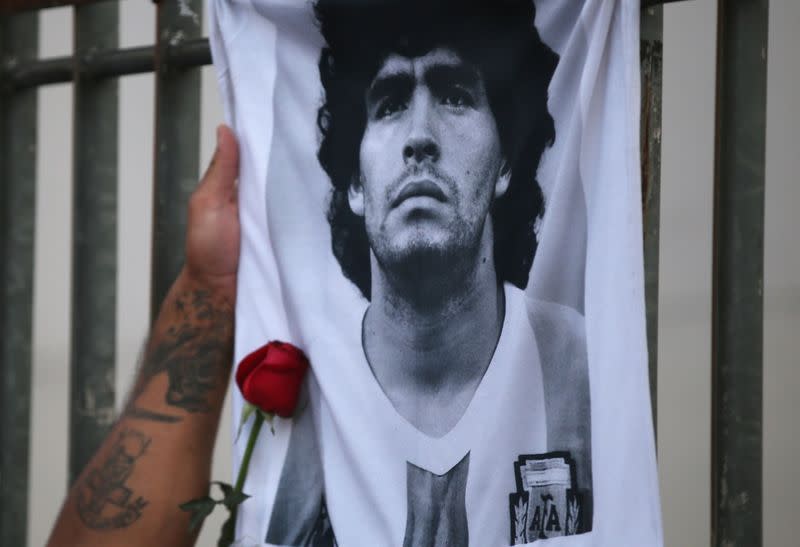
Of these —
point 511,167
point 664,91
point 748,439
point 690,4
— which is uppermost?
point 690,4

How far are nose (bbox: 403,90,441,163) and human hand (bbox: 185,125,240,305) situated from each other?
32 centimetres

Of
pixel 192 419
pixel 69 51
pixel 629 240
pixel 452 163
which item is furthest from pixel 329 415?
pixel 69 51

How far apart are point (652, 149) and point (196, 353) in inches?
30.5

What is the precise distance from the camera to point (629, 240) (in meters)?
1.66

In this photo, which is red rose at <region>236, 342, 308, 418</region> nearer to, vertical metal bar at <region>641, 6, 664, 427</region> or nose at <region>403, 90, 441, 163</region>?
nose at <region>403, 90, 441, 163</region>

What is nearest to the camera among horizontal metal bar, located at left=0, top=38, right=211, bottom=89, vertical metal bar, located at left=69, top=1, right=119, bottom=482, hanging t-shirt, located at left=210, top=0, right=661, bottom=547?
hanging t-shirt, located at left=210, top=0, right=661, bottom=547

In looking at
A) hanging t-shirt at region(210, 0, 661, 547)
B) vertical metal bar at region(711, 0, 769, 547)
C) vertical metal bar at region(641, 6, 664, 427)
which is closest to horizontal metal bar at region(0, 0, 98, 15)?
→ hanging t-shirt at region(210, 0, 661, 547)

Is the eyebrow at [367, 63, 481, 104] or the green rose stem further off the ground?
the eyebrow at [367, 63, 481, 104]

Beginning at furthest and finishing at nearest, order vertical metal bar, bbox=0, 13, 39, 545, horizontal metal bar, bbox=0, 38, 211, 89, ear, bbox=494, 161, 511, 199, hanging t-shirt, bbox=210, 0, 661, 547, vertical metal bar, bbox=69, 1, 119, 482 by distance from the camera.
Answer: vertical metal bar, bbox=0, 13, 39, 545 < vertical metal bar, bbox=69, 1, 119, 482 < horizontal metal bar, bbox=0, 38, 211, 89 < ear, bbox=494, 161, 511, 199 < hanging t-shirt, bbox=210, 0, 661, 547

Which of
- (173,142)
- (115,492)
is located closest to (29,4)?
(173,142)

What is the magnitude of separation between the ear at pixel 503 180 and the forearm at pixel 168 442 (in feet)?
1.63

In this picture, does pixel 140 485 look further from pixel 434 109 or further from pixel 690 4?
pixel 690 4

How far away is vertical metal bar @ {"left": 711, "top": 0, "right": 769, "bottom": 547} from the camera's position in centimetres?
175

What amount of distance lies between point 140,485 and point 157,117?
0.66 meters
